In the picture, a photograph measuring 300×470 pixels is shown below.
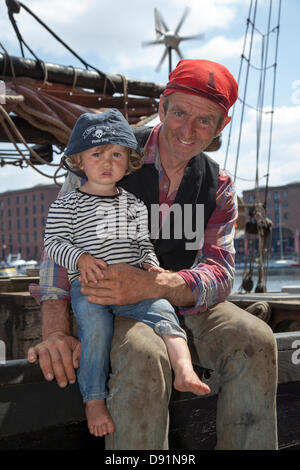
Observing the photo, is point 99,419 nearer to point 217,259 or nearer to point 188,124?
point 217,259

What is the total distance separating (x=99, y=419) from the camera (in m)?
1.91

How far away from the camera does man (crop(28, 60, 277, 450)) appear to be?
1909 mm

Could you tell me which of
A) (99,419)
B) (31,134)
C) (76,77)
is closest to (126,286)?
(99,419)

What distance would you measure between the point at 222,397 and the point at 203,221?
931 mm

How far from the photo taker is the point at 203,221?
268cm

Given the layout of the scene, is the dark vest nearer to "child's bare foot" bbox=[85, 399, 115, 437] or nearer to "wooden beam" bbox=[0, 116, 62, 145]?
"child's bare foot" bbox=[85, 399, 115, 437]

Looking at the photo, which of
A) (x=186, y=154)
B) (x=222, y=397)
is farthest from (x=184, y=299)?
(x=186, y=154)

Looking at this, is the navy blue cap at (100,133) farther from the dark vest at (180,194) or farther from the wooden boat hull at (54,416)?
the wooden boat hull at (54,416)

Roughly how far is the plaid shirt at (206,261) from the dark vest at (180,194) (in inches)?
1.7

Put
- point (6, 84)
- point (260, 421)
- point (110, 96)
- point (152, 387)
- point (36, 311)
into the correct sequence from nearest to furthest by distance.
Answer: point (152, 387), point (260, 421), point (36, 311), point (6, 84), point (110, 96)

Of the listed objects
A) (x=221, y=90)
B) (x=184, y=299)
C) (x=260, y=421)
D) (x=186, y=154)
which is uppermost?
(x=221, y=90)

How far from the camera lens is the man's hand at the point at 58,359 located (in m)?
2.06

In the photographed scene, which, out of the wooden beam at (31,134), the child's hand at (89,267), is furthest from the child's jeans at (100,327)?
the wooden beam at (31,134)
